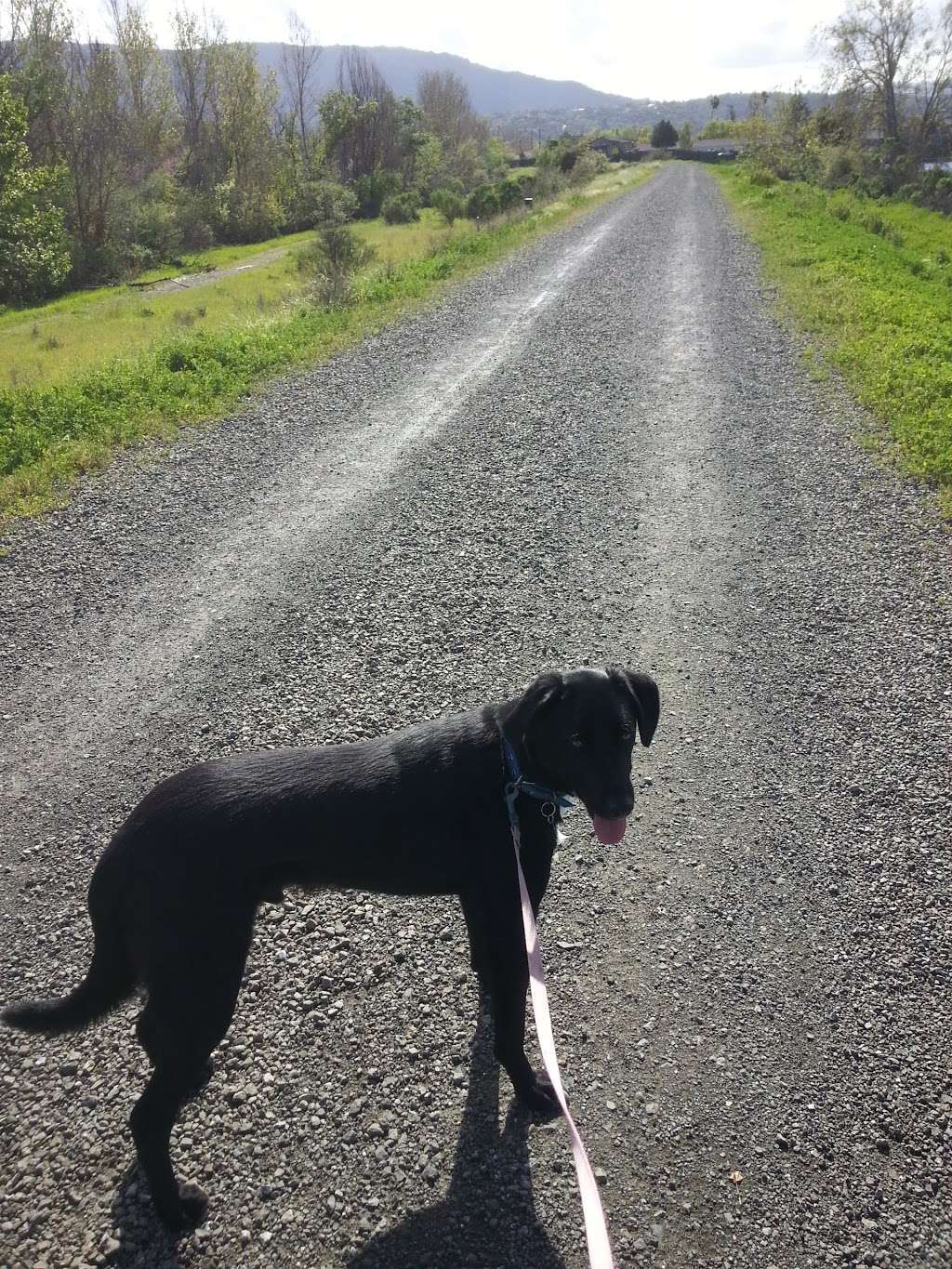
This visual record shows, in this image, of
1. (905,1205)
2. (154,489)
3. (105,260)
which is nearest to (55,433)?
(154,489)

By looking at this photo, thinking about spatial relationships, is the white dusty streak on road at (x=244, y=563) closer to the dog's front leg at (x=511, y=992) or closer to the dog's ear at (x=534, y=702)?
the dog's front leg at (x=511, y=992)

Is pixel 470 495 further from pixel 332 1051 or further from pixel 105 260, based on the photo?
pixel 105 260

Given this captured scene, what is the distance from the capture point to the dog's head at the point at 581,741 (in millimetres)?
2656

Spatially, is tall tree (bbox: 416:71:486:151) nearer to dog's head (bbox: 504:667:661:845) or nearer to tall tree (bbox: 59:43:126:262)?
tall tree (bbox: 59:43:126:262)

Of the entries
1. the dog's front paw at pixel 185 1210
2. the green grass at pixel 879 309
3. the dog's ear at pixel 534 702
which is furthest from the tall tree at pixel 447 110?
the dog's front paw at pixel 185 1210

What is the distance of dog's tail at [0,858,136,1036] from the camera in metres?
2.56

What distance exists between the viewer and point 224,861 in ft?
8.01

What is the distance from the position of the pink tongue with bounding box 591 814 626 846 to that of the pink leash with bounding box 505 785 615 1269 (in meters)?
0.28

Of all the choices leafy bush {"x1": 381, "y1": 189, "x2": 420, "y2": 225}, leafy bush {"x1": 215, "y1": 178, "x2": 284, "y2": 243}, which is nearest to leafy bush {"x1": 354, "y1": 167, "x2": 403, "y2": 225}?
leafy bush {"x1": 381, "y1": 189, "x2": 420, "y2": 225}

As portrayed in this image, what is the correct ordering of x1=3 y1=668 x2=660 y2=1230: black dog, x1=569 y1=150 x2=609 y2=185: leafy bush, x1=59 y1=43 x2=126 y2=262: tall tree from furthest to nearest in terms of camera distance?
1. x1=569 y1=150 x2=609 y2=185: leafy bush
2. x1=59 y1=43 x2=126 y2=262: tall tree
3. x1=3 y1=668 x2=660 y2=1230: black dog

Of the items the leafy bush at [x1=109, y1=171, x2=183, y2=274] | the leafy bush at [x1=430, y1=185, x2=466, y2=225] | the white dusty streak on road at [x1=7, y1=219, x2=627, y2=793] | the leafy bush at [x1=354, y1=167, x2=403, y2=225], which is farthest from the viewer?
the leafy bush at [x1=354, y1=167, x2=403, y2=225]

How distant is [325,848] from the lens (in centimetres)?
256

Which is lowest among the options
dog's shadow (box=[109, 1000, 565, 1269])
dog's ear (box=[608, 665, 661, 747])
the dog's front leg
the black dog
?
dog's shadow (box=[109, 1000, 565, 1269])

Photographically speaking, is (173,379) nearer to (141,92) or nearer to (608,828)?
(608,828)
